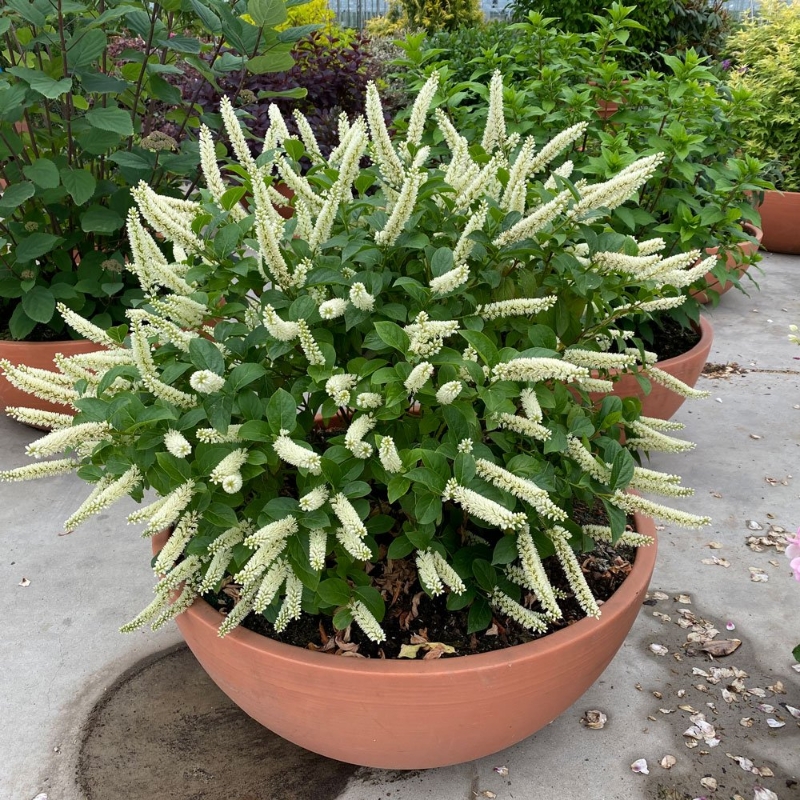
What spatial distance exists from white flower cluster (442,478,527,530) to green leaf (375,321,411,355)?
0.25 metres

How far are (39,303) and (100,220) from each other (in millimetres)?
390

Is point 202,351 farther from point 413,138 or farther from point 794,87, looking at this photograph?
point 794,87

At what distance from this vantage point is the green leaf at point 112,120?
2578mm

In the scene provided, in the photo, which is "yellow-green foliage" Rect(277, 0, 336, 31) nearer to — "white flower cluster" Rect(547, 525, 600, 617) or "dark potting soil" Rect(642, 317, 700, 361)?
"dark potting soil" Rect(642, 317, 700, 361)

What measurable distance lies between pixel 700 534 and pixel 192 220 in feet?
6.55

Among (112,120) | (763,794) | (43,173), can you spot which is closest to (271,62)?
(112,120)

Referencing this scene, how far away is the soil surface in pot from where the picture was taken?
1.62 meters

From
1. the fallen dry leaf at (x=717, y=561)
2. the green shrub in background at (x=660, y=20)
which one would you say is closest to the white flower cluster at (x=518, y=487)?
the fallen dry leaf at (x=717, y=561)

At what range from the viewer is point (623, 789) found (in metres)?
Answer: 1.74

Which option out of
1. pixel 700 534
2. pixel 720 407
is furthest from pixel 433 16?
pixel 700 534

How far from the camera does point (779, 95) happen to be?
5.54m

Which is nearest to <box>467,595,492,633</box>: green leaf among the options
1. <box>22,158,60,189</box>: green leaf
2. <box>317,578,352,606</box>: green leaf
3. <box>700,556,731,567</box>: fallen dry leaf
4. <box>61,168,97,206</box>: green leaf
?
<box>317,578,352,606</box>: green leaf

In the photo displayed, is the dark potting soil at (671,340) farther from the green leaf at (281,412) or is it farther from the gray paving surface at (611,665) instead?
the green leaf at (281,412)

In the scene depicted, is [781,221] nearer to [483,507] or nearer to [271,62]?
[271,62]
